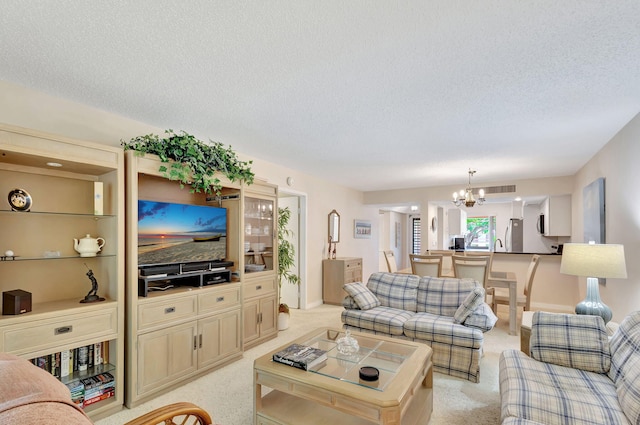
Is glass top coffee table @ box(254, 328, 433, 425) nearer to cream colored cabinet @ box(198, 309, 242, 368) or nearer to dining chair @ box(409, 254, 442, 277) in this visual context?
cream colored cabinet @ box(198, 309, 242, 368)

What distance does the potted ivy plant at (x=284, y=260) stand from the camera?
444 centimetres

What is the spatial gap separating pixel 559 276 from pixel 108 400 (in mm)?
6693

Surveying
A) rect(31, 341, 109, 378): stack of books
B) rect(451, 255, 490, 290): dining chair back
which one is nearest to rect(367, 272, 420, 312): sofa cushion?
Answer: rect(451, 255, 490, 290): dining chair back

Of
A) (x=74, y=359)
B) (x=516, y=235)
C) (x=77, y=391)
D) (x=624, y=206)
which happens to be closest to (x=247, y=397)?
(x=77, y=391)

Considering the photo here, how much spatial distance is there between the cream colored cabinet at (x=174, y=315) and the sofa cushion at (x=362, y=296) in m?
1.29

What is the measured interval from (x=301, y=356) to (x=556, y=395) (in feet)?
4.96

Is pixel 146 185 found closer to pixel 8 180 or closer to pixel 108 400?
pixel 8 180

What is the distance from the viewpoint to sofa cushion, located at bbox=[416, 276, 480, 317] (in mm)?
3473

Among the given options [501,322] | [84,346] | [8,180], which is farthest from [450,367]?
[8,180]

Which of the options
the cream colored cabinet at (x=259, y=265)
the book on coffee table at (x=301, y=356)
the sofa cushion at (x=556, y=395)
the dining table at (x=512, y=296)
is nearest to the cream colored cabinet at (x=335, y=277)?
the cream colored cabinet at (x=259, y=265)

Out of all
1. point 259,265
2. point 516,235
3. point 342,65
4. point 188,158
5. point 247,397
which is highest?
point 342,65

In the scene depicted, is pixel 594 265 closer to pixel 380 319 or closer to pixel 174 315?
pixel 380 319

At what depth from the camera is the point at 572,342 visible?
2.14 metres

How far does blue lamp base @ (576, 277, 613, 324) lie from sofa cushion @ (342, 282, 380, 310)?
192cm
